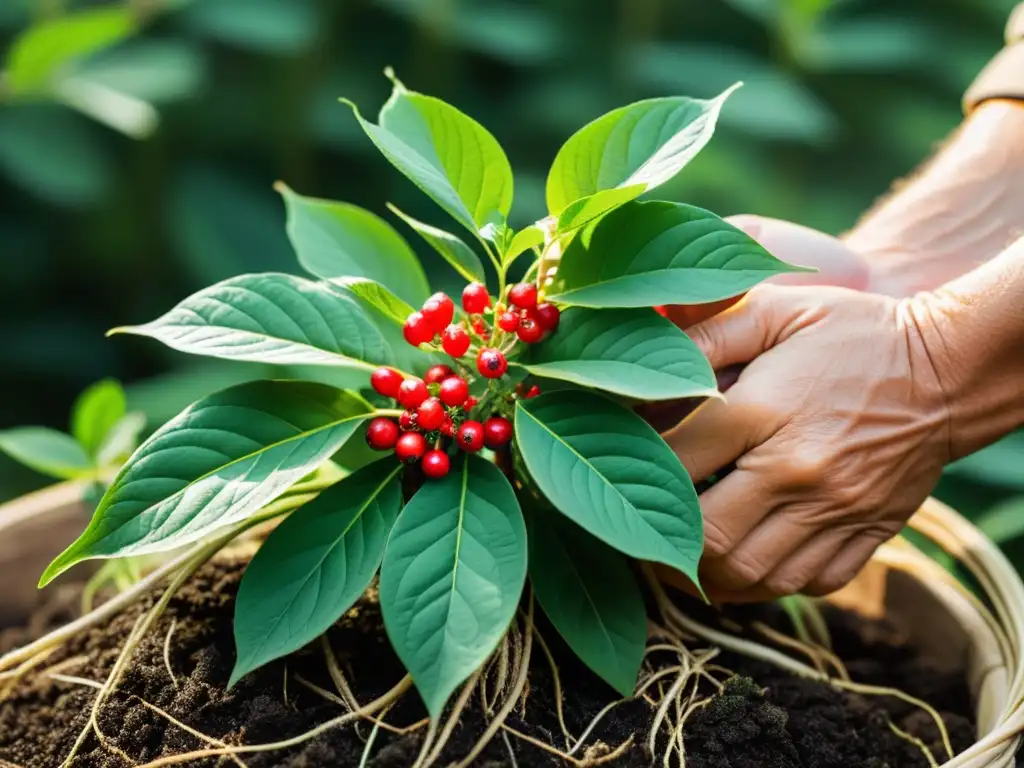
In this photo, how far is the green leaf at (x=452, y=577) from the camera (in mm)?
616

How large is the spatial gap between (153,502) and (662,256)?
39cm

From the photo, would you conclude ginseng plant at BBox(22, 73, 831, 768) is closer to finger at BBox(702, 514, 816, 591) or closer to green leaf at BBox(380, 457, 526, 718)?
green leaf at BBox(380, 457, 526, 718)

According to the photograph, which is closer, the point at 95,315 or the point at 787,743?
the point at 787,743

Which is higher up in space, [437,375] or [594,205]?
[594,205]

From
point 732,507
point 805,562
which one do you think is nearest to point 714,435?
point 732,507

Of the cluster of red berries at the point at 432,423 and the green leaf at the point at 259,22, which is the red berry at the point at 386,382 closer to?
the cluster of red berries at the point at 432,423

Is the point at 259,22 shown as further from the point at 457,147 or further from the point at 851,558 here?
the point at 851,558

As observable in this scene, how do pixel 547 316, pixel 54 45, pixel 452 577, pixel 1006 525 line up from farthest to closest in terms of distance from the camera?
pixel 54 45, pixel 1006 525, pixel 547 316, pixel 452 577

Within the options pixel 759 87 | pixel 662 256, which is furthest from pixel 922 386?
pixel 759 87

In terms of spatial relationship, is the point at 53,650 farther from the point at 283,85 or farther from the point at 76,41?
the point at 283,85

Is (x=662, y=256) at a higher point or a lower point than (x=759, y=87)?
higher

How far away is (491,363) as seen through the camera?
2.35 ft

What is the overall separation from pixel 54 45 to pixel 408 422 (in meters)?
1.40

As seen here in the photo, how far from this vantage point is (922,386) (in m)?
0.84
